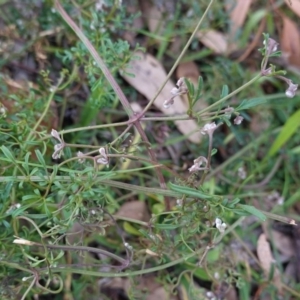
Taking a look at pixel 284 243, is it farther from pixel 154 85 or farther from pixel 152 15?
pixel 152 15

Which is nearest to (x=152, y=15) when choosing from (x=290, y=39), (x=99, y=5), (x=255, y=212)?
(x=99, y=5)

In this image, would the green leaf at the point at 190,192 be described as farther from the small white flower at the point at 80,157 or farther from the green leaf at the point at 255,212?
the small white flower at the point at 80,157

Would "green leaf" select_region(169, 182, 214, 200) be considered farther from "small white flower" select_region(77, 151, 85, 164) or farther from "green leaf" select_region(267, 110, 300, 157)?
"green leaf" select_region(267, 110, 300, 157)

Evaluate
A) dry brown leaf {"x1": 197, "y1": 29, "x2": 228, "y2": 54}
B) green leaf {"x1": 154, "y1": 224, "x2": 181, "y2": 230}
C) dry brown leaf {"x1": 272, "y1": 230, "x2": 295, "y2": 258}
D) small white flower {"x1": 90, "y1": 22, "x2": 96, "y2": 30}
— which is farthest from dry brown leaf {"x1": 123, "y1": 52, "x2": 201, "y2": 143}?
green leaf {"x1": 154, "y1": 224, "x2": 181, "y2": 230}

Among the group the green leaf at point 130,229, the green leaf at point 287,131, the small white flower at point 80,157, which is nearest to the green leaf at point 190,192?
the small white flower at point 80,157

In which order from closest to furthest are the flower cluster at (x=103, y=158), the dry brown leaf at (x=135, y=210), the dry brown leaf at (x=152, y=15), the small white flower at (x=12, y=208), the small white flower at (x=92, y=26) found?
the flower cluster at (x=103, y=158)
the small white flower at (x=12, y=208)
the small white flower at (x=92, y=26)
the dry brown leaf at (x=135, y=210)
the dry brown leaf at (x=152, y=15)

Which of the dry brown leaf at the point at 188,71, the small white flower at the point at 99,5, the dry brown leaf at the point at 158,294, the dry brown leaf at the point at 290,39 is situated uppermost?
the small white flower at the point at 99,5
